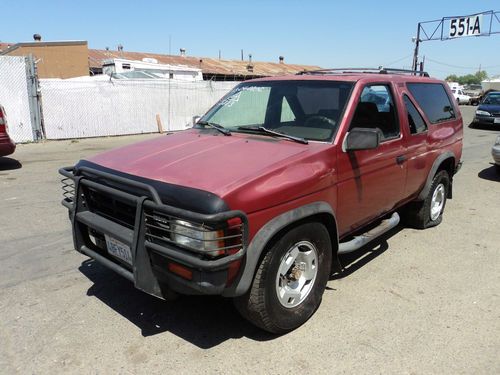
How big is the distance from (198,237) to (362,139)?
160 centimetres

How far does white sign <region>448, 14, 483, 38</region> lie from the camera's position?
32375mm

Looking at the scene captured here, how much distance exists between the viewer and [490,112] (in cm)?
1881

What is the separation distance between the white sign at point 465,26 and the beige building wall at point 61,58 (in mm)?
27426

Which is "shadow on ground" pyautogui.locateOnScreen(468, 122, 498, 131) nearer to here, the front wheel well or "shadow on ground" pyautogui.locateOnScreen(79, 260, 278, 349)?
the front wheel well

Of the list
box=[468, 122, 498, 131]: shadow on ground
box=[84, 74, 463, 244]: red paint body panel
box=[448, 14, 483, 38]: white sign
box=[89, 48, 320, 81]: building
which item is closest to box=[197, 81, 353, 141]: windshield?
box=[84, 74, 463, 244]: red paint body panel

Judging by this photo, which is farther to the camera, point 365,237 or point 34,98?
point 34,98

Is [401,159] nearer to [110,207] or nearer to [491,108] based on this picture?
[110,207]

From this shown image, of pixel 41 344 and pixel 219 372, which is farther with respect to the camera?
pixel 41 344

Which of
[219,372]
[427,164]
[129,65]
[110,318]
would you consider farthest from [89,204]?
[129,65]

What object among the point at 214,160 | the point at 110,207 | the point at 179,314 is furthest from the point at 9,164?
the point at 214,160

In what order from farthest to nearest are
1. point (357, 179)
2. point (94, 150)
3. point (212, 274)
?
point (94, 150), point (357, 179), point (212, 274)

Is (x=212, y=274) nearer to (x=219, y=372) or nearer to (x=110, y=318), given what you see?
(x=219, y=372)

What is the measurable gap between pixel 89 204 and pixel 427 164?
12.3 ft

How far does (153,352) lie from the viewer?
9.89 feet
